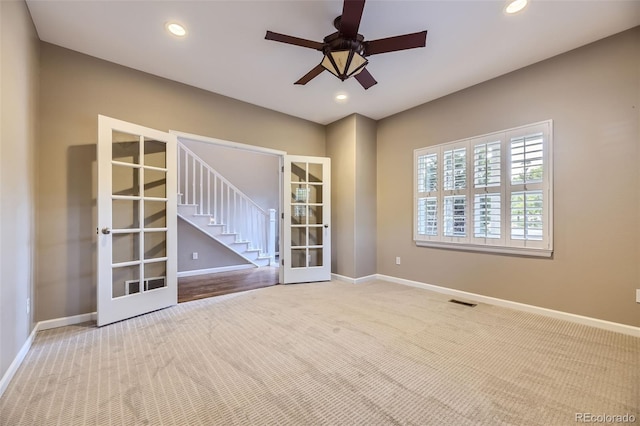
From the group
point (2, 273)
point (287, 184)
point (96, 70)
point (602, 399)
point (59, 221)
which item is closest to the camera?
point (602, 399)

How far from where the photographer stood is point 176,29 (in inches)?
98.3

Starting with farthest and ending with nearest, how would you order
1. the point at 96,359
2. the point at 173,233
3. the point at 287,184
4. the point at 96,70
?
the point at 287,184, the point at 173,233, the point at 96,70, the point at 96,359

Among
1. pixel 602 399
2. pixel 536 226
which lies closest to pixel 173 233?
pixel 602 399

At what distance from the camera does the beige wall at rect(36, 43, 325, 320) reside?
104 inches

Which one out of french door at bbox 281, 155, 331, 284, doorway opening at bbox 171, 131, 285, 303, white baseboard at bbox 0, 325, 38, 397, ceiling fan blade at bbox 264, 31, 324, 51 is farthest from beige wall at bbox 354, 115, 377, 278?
white baseboard at bbox 0, 325, 38, 397

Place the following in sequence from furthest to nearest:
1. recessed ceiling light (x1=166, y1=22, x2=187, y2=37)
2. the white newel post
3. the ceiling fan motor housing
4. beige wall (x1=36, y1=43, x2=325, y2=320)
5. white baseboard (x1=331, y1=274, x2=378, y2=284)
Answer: the white newel post → white baseboard (x1=331, y1=274, x2=378, y2=284) → beige wall (x1=36, y1=43, x2=325, y2=320) → recessed ceiling light (x1=166, y1=22, x2=187, y2=37) → the ceiling fan motor housing

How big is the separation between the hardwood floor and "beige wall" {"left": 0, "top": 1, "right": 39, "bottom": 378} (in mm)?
1616

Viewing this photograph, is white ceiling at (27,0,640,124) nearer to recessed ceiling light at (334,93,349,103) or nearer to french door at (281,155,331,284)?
recessed ceiling light at (334,93,349,103)

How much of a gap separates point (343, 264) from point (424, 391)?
296cm

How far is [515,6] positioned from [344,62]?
1436mm

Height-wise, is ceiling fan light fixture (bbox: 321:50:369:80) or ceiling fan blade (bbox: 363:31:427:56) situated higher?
ceiling fan blade (bbox: 363:31:427:56)

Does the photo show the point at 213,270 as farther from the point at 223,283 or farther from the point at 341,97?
the point at 341,97

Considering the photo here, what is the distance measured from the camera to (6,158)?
5.98 feet

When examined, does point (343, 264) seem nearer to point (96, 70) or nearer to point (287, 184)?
point (287, 184)
